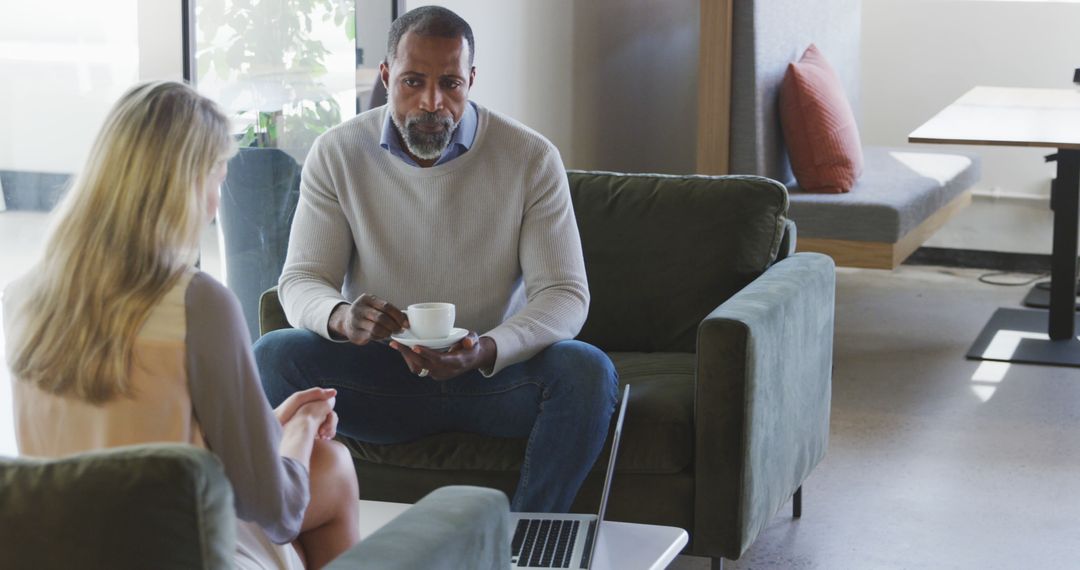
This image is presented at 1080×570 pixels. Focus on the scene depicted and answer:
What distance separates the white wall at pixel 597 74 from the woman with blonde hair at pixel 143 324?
7.91 feet

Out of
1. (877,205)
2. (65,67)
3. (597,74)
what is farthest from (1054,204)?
(65,67)

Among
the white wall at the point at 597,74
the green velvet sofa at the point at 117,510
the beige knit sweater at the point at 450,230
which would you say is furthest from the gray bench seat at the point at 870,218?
the green velvet sofa at the point at 117,510

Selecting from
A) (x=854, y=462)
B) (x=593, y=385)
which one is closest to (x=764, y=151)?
(x=854, y=462)

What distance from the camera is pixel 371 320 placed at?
213 centimetres

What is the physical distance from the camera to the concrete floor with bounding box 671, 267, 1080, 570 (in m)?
2.63

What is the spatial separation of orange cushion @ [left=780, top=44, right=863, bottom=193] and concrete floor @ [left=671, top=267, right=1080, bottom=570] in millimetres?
558

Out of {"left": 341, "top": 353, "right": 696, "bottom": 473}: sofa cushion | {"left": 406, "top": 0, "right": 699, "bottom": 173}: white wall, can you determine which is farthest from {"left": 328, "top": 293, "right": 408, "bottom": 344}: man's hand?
{"left": 406, "top": 0, "right": 699, "bottom": 173}: white wall

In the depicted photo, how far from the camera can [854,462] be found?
3.21m

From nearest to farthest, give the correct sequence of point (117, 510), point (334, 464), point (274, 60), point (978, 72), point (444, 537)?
point (117, 510), point (444, 537), point (334, 464), point (274, 60), point (978, 72)

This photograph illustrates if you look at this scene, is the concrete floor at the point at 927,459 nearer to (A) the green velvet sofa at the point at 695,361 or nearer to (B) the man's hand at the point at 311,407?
(A) the green velvet sofa at the point at 695,361

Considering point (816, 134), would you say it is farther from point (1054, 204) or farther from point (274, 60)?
point (274, 60)

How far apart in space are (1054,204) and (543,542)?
9.57ft

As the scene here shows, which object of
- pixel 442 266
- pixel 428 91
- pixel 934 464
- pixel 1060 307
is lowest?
pixel 934 464

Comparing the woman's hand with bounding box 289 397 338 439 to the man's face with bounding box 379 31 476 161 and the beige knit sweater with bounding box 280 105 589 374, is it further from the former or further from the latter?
the man's face with bounding box 379 31 476 161
